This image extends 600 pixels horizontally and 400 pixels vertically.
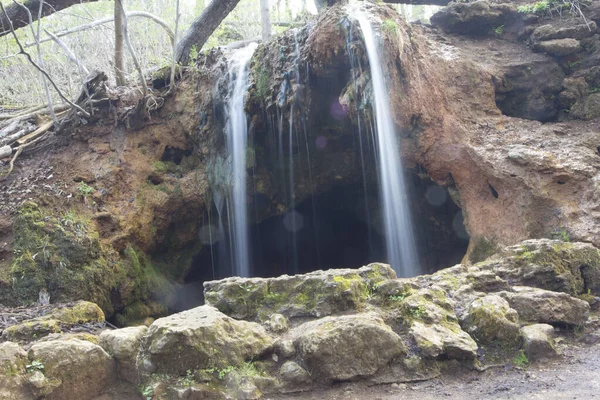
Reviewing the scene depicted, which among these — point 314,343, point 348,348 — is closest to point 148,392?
point 314,343

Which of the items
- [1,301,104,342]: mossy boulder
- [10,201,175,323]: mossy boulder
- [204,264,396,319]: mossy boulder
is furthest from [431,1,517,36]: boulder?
[1,301,104,342]: mossy boulder

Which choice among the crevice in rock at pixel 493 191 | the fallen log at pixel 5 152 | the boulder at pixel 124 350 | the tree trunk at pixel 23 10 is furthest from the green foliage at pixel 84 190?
the crevice in rock at pixel 493 191

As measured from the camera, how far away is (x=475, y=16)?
32.2ft

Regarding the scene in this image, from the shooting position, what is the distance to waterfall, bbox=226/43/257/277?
9.08m

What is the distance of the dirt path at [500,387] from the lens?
3.45 m

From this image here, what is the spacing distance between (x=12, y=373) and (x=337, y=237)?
8.94m

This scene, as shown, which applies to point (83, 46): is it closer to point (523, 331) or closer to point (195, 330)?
point (195, 330)

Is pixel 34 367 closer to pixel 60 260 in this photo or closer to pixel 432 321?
pixel 432 321

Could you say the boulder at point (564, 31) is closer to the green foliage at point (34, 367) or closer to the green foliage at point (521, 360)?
the green foliage at point (521, 360)

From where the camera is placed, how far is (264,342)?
399cm

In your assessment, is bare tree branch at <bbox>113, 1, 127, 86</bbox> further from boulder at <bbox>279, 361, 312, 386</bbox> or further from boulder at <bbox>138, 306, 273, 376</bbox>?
boulder at <bbox>279, 361, 312, 386</bbox>

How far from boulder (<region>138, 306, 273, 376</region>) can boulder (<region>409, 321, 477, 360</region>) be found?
1296mm

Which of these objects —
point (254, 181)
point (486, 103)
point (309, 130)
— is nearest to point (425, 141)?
point (486, 103)

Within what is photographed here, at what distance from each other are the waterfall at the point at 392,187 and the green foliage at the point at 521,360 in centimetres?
427
